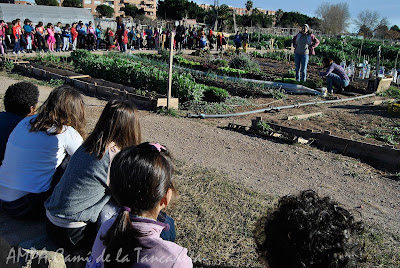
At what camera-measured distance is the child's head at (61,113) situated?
10.1 ft

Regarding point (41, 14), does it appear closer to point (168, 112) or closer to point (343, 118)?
point (168, 112)

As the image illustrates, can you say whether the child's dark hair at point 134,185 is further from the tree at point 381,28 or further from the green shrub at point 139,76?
the tree at point 381,28

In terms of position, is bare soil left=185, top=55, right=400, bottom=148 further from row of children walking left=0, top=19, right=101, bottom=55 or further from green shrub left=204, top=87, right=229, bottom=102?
row of children walking left=0, top=19, right=101, bottom=55

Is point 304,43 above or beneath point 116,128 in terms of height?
above

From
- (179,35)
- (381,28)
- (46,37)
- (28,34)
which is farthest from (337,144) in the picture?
(381,28)

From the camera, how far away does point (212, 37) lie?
82.0 feet

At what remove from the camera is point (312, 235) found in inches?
63.4

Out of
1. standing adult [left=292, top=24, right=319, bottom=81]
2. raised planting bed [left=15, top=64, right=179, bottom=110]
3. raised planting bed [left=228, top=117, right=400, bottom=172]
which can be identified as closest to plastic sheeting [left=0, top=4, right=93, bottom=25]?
raised planting bed [left=15, top=64, right=179, bottom=110]

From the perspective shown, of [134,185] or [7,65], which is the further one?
[7,65]

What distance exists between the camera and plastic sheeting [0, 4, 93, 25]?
2516 cm

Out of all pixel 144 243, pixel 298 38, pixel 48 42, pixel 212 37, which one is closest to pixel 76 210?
pixel 144 243

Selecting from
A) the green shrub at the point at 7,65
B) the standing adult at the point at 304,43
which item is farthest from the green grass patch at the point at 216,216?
the green shrub at the point at 7,65

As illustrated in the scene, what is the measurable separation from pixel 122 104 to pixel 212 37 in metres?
23.1

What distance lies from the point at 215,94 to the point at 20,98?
22.1 ft
